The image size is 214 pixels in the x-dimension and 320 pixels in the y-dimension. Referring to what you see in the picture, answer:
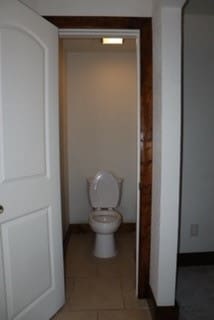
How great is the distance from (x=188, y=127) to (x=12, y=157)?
1.61 meters

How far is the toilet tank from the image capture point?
3.03m

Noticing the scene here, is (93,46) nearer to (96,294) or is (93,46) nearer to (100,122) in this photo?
(100,122)

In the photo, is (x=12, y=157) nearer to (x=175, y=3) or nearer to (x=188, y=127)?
(x=175, y=3)

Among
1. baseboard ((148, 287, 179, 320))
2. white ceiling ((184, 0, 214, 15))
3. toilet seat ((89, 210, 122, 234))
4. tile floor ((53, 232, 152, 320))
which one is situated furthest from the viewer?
toilet seat ((89, 210, 122, 234))

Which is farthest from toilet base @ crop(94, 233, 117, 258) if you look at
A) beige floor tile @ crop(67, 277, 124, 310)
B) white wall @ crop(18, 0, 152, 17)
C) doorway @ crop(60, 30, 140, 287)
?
white wall @ crop(18, 0, 152, 17)

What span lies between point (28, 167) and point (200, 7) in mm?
1915

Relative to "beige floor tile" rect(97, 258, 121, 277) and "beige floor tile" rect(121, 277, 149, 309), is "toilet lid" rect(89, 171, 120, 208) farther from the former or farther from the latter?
"beige floor tile" rect(121, 277, 149, 309)

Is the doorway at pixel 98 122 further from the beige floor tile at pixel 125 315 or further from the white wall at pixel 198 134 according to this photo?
the beige floor tile at pixel 125 315

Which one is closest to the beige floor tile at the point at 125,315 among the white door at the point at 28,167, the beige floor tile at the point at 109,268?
the white door at the point at 28,167

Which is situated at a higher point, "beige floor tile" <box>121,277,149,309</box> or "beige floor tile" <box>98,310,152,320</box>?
"beige floor tile" <box>98,310,152,320</box>

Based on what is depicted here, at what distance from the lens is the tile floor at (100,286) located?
75.4 inches

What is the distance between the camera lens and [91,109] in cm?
328

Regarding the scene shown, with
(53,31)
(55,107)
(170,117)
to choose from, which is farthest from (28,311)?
(53,31)

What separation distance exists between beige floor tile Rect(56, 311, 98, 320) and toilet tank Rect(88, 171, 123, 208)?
1279 mm
